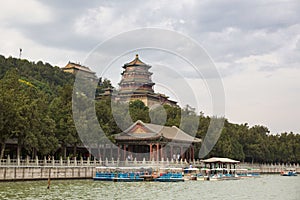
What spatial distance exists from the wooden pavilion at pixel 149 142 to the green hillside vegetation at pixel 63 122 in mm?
1294

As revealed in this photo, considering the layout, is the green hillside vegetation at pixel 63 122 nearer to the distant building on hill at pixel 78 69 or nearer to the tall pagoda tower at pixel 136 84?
the distant building on hill at pixel 78 69

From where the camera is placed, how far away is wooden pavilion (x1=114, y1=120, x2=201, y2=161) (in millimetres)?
42625

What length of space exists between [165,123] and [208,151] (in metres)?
6.67

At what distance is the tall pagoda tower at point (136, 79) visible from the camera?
224 feet

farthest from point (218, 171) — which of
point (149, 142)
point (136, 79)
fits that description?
point (136, 79)

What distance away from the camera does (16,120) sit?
29.0 m

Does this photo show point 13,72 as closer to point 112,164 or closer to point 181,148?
point 112,164

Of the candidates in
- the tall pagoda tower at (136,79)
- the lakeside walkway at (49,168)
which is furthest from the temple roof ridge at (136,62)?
the lakeside walkway at (49,168)

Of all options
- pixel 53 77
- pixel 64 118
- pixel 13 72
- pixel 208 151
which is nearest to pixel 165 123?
pixel 208 151

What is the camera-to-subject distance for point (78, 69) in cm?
8869

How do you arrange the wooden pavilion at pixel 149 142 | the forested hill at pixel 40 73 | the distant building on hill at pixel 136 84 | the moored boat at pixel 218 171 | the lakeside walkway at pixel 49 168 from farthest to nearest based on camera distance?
the distant building on hill at pixel 136 84 → the forested hill at pixel 40 73 → the wooden pavilion at pixel 149 142 → the moored boat at pixel 218 171 → the lakeside walkway at pixel 49 168

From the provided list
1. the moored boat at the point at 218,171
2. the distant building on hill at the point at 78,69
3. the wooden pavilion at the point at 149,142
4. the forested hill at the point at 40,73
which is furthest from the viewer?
the distant building on hill at the point at 78,69

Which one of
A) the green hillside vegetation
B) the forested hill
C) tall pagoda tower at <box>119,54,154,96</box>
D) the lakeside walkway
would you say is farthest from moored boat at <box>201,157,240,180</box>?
the forested hill

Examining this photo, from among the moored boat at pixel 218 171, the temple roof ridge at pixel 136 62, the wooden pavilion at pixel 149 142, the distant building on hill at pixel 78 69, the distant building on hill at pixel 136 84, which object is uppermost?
the distant building on hill at pixel 78 69
